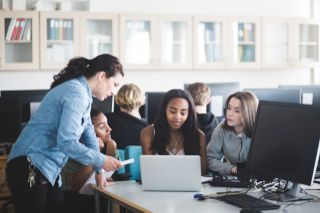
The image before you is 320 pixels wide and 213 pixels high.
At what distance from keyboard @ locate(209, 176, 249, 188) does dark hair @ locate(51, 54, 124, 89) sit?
74cm

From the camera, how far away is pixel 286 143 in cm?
251

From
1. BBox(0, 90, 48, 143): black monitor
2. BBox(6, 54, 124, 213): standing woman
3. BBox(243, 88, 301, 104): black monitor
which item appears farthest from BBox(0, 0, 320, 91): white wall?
BBox(6, 54, 124, 213): standing woman

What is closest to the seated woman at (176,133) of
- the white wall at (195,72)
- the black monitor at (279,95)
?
the black monitor at (279,95)

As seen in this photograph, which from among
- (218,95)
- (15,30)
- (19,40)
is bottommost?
(218,95)

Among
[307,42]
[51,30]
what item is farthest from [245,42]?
[51,30]

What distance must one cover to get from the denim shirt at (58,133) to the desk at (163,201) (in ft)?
0.71

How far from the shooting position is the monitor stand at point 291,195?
8.23 ft

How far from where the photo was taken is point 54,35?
5.85 meters

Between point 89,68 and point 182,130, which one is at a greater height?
point 89,68

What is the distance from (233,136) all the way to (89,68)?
971 mm

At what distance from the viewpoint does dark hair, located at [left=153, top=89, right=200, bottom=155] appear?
3.28m

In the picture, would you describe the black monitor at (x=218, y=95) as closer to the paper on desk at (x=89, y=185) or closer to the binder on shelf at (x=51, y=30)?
the binder on shelf at (x=51, y=30)

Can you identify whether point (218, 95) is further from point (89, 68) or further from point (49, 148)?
point (49, 148)

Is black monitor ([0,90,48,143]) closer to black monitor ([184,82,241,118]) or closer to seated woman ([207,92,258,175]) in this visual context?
black monitor ([184,82,241,118])
